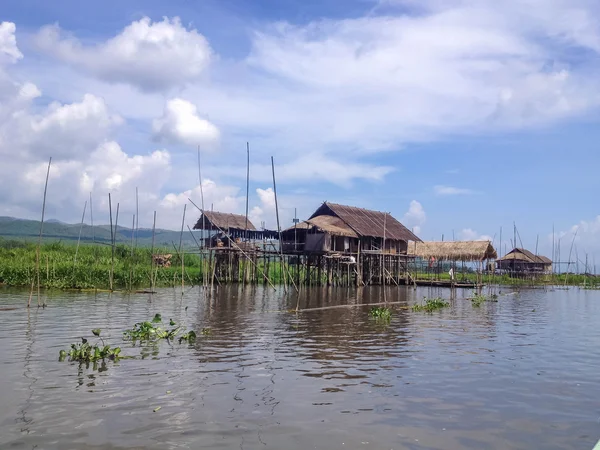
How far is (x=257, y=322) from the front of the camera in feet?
50.4

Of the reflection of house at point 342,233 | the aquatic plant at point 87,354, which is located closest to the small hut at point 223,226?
the reflection of house at point 342,233

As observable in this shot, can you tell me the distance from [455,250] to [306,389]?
31454 mm

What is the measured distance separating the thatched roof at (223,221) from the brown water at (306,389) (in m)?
19.2

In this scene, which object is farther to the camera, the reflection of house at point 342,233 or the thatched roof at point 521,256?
the thatched roof at point 521,256

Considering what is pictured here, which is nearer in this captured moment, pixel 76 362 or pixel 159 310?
pixel 76 362

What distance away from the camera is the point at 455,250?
3778cm

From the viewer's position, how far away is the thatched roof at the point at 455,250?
36156 mm

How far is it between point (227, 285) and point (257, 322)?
53.1 ft

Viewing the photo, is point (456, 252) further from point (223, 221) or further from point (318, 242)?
point (223, 221)

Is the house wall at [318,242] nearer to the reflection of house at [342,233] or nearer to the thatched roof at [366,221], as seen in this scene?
the reflection of house at [342,233]

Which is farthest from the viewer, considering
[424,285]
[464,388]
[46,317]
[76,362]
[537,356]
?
[424,285]

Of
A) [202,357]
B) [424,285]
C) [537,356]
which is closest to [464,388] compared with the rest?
[537,356]

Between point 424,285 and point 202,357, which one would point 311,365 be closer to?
point 202,357

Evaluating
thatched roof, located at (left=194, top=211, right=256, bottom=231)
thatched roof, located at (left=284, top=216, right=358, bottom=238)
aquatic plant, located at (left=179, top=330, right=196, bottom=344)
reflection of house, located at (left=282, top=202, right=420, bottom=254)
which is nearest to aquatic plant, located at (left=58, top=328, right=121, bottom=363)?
aquatic plant, located at (left=179, top=330, right=196, bottom=344)
